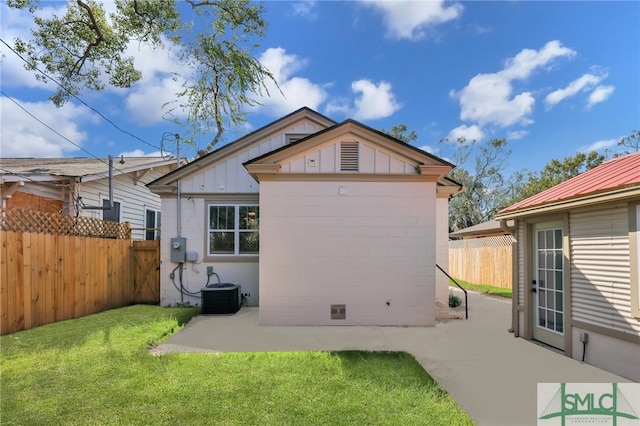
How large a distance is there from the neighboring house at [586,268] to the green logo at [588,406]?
2.21 ft

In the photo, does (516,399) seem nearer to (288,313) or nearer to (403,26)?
(288,313)

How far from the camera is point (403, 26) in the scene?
11.3 m

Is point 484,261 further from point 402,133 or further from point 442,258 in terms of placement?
point 402,133

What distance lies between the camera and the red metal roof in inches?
161

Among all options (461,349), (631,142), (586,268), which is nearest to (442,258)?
(461,349)

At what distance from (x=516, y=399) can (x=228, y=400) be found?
3.13m

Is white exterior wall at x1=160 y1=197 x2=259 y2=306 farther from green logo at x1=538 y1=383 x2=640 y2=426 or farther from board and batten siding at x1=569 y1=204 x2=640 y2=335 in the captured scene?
board and batten siding at x1=569 y1=204 x2=640 y2=335

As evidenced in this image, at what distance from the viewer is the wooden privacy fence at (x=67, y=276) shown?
5.53 m

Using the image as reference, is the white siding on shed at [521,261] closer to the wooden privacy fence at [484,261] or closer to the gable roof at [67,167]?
the wooden privacy fence at [484,261]

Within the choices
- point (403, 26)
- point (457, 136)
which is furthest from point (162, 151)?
point (457, 136)

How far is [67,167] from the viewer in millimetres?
10617

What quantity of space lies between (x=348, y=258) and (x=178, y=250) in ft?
15.7

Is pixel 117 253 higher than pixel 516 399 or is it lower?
higher

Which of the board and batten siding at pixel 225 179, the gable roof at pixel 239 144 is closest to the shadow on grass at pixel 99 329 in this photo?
the board and batten siding at pixel 225 179
